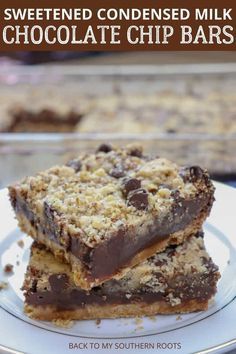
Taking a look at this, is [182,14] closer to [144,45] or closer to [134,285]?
[144,45]

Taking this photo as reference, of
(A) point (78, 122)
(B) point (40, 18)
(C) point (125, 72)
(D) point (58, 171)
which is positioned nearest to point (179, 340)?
(D) point (58, 171)

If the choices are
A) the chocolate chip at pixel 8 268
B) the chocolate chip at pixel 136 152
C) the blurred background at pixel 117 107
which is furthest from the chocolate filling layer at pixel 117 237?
the blurred background at pixel 117 107

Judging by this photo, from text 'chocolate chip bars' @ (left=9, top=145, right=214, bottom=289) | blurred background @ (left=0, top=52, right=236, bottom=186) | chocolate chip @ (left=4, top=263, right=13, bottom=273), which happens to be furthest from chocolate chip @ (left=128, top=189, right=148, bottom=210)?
blurred background @ (left=0, top=52, right=236, bottom=186)

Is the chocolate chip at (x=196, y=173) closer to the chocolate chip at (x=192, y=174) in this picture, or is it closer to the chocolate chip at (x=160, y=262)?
the chocolate chip at (x=192, y=174)

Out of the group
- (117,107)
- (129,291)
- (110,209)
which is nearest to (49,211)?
(110,209)

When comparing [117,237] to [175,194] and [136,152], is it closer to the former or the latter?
[175,194]

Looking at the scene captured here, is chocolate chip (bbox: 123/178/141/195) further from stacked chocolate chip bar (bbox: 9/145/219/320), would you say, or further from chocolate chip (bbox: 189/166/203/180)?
chocolate chip (bbox: 189/166/203/180)
